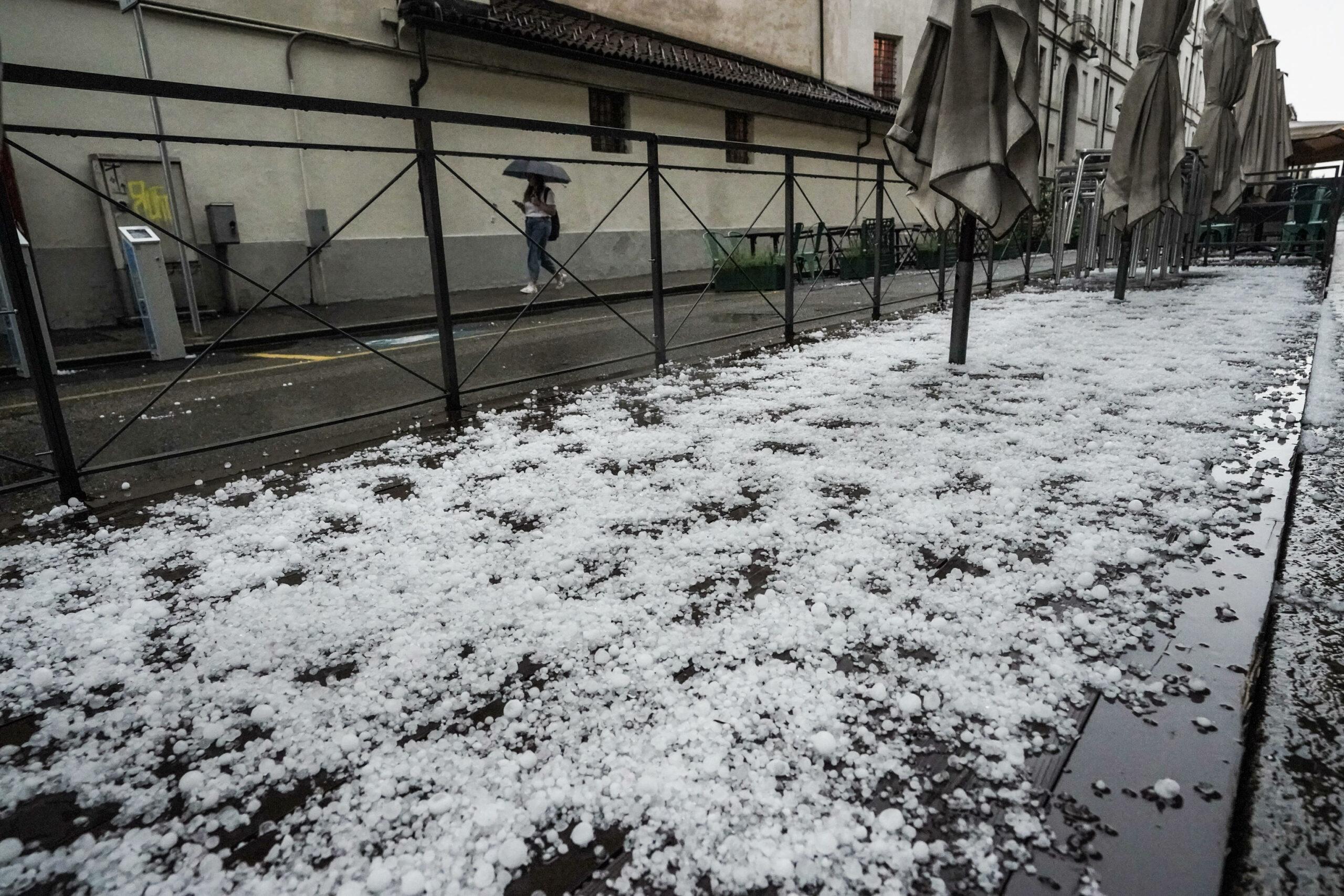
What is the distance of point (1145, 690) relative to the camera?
1285 millimetres

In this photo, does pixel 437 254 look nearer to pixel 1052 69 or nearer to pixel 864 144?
pixel 864 144

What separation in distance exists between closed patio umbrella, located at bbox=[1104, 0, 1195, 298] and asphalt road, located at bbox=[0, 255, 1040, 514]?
2069 millimetres

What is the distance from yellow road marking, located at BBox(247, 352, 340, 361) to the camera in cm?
563

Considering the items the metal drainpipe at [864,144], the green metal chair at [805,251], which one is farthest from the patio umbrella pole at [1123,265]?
the metal drainpipe at [864,144]

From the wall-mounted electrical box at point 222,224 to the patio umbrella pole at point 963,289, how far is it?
768cm

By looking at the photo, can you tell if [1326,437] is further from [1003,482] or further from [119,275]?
[119,275]

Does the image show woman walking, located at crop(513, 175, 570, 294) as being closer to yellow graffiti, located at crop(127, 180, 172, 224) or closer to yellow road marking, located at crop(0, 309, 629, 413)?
yellow road marking, located at crop(0, 309, 629, 413)

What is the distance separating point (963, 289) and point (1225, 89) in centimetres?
676

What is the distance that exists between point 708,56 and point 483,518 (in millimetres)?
14103

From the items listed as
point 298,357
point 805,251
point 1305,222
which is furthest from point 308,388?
point 1305,222

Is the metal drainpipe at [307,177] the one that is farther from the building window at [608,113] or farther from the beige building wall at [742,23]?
the beige building wall at [742,23]

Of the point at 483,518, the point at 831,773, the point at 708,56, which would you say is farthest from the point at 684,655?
the point at 708,56

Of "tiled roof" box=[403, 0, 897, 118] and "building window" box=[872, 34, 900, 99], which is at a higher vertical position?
"building window" box=[872, 34, 900, 99]

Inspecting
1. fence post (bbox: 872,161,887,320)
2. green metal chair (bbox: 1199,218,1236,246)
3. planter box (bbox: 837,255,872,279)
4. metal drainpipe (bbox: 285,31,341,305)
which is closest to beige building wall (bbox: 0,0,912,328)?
metal drainpipe (bbox: 285,31,341,305)
